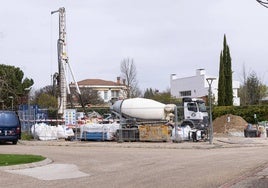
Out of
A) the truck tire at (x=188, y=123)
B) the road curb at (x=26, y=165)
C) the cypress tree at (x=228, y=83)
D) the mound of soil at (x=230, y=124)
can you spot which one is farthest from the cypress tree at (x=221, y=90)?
the road curb at (x=26, y=165)

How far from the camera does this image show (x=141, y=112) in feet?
109

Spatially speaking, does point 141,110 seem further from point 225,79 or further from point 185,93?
point 185,93

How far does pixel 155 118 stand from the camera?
109 ft

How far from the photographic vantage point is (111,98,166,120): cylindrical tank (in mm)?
33125

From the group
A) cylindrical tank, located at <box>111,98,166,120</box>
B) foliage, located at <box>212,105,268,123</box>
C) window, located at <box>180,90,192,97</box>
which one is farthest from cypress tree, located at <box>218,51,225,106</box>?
window, located at <box>180,90,192,97</box>

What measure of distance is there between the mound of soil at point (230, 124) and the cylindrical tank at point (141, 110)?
1282 cm

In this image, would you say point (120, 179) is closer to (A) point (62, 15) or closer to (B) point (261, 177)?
(B) point (261, 177)

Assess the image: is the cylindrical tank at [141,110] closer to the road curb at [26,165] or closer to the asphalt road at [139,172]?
the asphalt road at [139,172]

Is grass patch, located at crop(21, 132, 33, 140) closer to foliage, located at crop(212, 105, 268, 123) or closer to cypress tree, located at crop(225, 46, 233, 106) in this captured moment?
foliage, located at crop(212, 105, 268, 123)

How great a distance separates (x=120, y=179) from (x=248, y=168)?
443cm

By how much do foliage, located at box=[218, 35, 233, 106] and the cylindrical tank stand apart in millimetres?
26232

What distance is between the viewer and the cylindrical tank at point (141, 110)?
33125 millimetres

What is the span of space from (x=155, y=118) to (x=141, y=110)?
107cm

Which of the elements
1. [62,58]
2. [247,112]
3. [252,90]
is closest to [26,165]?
[62,58]
